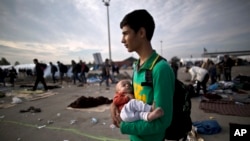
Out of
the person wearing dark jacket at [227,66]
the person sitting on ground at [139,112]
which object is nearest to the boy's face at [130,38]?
the person sitting on ground at [139,112]

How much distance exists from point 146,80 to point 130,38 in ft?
1.16

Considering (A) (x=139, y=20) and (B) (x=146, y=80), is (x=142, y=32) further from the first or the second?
(B) (x=146, y=80)

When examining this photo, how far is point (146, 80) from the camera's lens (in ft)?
3.96

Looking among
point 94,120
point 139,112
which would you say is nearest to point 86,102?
point 94,120

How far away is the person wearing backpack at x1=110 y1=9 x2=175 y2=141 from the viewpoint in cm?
111

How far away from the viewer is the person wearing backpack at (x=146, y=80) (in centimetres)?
111

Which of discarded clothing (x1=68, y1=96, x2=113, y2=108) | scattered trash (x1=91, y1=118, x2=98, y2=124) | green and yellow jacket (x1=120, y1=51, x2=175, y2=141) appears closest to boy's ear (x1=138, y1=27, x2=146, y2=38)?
green and yellow jacket (x1=120, y1=51, x2=175, y2=141)

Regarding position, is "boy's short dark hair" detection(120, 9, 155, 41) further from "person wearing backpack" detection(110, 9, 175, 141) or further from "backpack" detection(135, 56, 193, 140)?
"backpack" detection(135, 56, 193, 140)

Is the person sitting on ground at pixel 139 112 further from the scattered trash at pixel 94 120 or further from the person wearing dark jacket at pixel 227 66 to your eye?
the person wearing dark jacket at pixel 227 66

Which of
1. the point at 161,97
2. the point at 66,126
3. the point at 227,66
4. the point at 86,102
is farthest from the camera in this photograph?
the point at 227,66

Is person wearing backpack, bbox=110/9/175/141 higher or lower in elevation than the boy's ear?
lower

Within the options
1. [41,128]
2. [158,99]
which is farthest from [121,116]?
[41,128]

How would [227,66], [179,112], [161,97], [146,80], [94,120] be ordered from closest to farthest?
1. [161,97]
2. [146,80]
3. [179,112]
4. [94,120]
5. [227,66]

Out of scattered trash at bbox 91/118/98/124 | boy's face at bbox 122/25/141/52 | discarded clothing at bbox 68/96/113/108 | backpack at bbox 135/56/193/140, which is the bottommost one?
scattered trash at bbox 91/118/98/124
